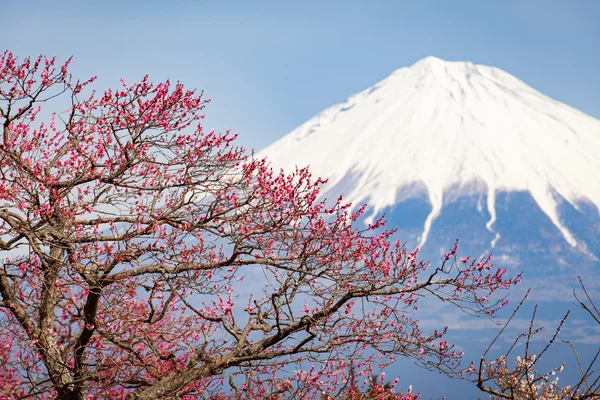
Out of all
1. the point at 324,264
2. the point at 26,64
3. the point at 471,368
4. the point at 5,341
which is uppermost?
the point at 26,64

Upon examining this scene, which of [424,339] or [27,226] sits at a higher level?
[27,226]

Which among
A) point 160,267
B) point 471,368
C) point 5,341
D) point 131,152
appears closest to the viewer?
point 471,368

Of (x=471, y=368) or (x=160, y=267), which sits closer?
(x=471, y=368)

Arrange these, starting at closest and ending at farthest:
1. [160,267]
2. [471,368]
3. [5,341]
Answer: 1. [471,368]
2. [160,267]
3. [5,341]

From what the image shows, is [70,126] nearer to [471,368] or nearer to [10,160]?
[10,160]

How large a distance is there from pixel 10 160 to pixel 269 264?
152 inches

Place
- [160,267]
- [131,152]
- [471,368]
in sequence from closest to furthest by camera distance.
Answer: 1. [471,368]
2. [160,267]
3. [131,152]

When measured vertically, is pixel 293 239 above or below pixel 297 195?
below

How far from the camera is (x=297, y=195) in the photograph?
34.8 feet

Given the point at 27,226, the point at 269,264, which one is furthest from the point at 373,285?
the point at 27,226

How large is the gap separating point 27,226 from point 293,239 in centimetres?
349

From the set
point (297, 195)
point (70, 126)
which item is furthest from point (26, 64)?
point (297, 195)

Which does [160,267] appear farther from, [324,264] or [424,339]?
[424,339]

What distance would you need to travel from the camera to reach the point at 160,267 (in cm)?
977
